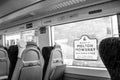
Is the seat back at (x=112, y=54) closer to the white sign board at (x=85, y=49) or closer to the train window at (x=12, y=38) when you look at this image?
the white sign board at (x=85, y=49)

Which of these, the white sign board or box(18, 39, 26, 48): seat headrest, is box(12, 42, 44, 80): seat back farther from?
the white sign board

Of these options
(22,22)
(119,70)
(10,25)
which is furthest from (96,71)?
(10,25)

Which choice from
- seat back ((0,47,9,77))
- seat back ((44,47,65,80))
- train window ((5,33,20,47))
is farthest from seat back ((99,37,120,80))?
train window ((5,33,20,47))

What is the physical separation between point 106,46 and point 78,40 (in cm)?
198

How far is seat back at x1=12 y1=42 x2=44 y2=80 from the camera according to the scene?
186cm

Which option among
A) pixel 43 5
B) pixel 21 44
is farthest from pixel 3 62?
pixel 43 5

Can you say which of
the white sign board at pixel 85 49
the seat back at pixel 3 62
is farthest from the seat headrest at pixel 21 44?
the white sign board at pixel 85 49

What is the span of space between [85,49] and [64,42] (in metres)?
0.64

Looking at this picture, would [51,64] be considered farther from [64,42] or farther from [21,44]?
[64,42]

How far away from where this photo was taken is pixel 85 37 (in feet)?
9.09

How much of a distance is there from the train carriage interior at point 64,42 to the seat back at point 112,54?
50.0 inches

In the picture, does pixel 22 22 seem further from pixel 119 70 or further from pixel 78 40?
pixel 119 70

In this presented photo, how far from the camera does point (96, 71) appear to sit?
243 centimetres

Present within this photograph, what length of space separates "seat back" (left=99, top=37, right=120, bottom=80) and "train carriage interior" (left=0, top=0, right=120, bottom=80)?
1.27 m
